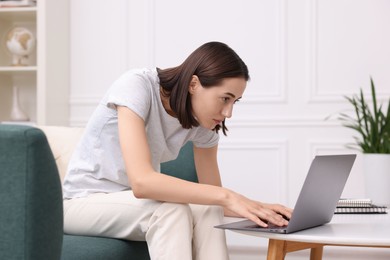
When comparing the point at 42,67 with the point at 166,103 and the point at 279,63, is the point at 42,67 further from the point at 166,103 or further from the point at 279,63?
the point at 166,103

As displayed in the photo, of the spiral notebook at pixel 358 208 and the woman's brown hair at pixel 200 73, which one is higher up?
the woman's brown hair at pixel 200 73

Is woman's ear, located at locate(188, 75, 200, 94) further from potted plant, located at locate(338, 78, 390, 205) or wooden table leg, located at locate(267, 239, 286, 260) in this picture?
potted plant, located at locate(338, 78, 390, 205)

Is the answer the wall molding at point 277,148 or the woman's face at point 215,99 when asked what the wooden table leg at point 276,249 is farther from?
the wall molding at point 277,148

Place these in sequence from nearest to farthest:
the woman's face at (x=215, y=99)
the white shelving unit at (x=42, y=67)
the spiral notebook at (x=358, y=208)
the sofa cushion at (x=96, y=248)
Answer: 1. the sofa cushion at (x=96, y=248)
2. the woman's face at (x=215, y=99)
3. the spiral notebook at (x=358, y=208)
4. the white shelving unit at (x=42, y=67)

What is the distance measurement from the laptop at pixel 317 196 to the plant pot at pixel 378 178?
132cm

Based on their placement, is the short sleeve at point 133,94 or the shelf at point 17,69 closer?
the short sleeve at point 133,94

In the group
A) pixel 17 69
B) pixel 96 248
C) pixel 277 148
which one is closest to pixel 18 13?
pixel 17 69

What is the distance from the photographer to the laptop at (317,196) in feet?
5.16

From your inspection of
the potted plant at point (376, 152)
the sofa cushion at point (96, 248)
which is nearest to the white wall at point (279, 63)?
the potted plant at point (376, 152)

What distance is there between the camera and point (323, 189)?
1.69 meters

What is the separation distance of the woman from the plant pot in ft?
3.97

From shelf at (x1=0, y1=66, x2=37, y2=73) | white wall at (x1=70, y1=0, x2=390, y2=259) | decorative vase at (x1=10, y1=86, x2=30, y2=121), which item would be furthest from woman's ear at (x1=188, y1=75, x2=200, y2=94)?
decorative vase at (x1=10, y1=86, x2=30, y2=121)

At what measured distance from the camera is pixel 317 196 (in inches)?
65.4

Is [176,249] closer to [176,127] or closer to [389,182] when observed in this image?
[176,127]
